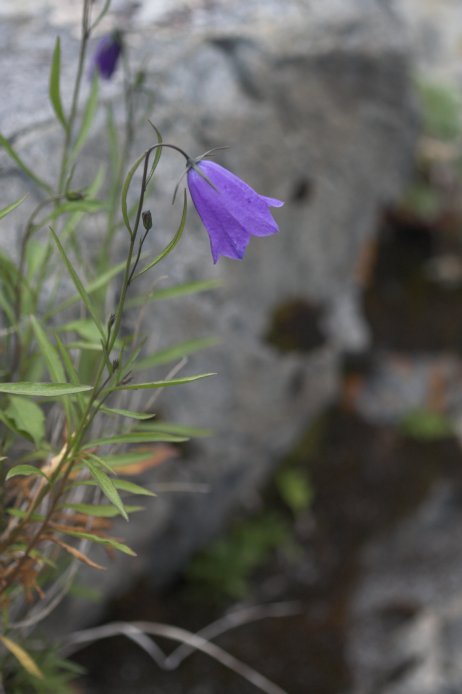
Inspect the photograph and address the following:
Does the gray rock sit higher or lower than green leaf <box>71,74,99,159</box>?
lower

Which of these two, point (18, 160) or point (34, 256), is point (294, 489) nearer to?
point (34, 256)

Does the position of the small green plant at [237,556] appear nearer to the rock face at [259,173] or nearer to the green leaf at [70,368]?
the rock face at [259,173]

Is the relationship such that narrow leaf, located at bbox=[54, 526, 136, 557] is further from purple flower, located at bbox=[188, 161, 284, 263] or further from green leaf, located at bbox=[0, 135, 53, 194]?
green leaf, located at bbox=[0, 135, 53, 194]

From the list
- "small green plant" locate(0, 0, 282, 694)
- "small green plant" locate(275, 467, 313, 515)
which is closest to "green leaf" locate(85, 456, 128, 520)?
"small green plant" locate(0, 0, 282, 694)

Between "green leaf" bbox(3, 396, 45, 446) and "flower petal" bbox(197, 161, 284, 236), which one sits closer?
"flower petal" bbox(197, 161, 284, 236)

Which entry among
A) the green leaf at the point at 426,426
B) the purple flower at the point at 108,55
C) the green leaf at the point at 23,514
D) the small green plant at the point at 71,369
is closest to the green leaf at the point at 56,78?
the small green plant at the point at 71,369

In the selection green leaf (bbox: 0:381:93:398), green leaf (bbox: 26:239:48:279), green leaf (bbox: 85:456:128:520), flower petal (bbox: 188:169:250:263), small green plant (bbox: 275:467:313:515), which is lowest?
small green plant (bbox: 275:467:313:515)

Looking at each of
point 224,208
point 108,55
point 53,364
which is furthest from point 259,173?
point 224,208
